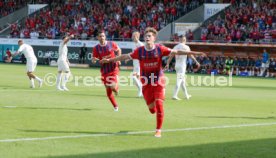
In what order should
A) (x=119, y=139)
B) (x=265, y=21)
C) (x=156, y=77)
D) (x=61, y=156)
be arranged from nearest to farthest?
(x=61, y=156) < (x=119, y=139) < (x=156, y=77) < (x=265, y=21)

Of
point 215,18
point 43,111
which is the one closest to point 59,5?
point 215,18

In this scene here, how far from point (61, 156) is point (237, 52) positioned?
37303 mm

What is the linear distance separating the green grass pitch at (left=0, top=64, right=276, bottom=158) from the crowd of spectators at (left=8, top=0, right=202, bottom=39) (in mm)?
32187

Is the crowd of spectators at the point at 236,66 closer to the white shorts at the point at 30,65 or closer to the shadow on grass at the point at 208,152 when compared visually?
the white shorts at the point at 30,65

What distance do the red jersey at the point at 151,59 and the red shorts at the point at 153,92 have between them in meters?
0.13

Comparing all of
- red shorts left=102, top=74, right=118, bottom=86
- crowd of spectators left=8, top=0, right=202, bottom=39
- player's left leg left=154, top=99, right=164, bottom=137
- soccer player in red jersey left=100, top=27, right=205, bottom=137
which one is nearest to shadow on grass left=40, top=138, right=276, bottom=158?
player's left leg left=154, top=99, right=164, bottom=137

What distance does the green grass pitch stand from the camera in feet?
32.6

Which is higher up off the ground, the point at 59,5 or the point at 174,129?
the point at 59,5

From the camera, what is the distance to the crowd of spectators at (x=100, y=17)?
52.6 metres

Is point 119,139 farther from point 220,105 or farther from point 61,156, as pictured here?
point 220,105

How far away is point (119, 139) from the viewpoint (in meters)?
11.2

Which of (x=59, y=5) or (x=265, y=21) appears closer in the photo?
(x=265, y=21)

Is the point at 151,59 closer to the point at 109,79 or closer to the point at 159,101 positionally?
the point at 159,101

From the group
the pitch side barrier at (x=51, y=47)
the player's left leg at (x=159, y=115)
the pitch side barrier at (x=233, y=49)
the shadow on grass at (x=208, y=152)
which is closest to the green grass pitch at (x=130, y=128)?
the shadow on grass at (x=208, y=152)
